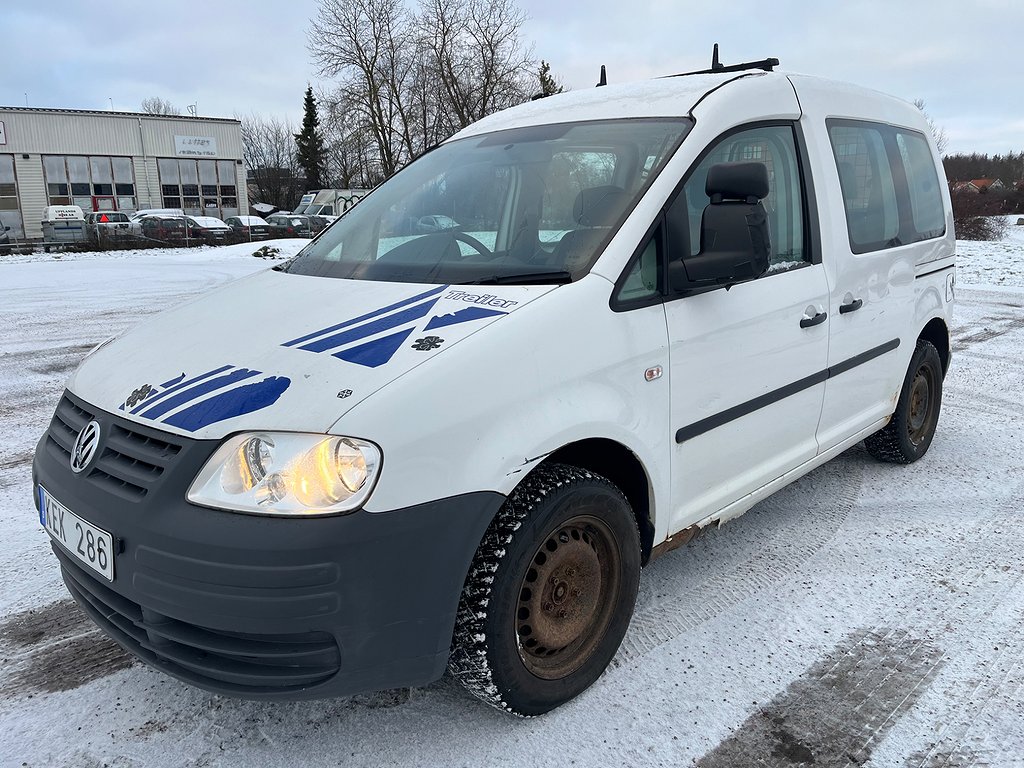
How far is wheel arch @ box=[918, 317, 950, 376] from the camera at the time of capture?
177 inches

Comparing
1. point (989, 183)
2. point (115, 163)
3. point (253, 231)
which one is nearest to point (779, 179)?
point (253, 231)

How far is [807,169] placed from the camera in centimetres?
336

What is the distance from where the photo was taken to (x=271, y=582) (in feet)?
6.06

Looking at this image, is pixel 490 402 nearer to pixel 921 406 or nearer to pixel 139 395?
pixel 139 395

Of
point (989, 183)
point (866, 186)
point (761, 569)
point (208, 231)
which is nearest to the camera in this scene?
point (761, 569)

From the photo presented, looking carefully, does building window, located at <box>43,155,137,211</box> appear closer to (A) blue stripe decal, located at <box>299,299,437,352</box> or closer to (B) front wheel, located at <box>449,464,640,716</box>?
(A) blue stripe decal, located at <box>299,299,437,352</box>

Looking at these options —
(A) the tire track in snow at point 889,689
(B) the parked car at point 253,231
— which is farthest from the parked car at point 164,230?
(A) the tire track in snow at point 889,689

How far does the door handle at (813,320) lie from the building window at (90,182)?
157 feet

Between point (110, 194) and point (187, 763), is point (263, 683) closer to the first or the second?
point (187, 763)

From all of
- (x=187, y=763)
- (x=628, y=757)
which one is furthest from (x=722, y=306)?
(x=187, y=763)

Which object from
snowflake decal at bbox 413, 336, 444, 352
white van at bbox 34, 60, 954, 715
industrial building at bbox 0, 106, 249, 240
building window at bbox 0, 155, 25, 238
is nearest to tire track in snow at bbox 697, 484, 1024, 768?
white van at bbox 34, 60, 954, 715

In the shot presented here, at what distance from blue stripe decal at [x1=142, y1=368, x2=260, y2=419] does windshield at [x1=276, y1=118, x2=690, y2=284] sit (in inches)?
28.7

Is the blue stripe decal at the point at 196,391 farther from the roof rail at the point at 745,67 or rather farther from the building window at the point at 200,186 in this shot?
the building window at the point at 200,186

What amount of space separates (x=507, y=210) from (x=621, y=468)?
1094 mm
